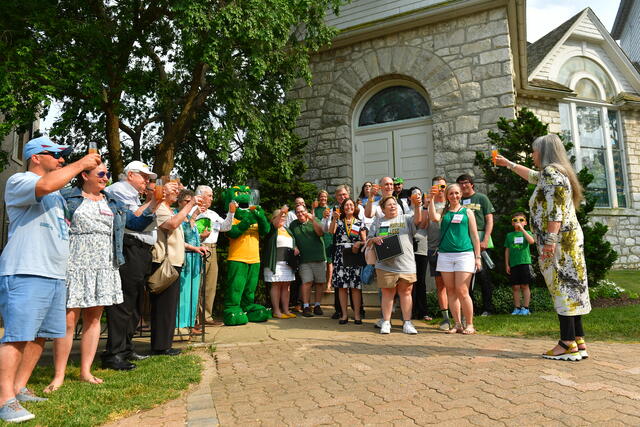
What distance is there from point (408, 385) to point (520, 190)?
656 cm

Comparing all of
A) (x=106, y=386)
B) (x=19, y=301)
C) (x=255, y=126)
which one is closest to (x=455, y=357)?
(x=106, y=386)

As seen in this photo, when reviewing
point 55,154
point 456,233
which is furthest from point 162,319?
point 456,233

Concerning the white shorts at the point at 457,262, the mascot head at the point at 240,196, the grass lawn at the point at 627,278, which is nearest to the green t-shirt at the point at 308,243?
the mascot head at the point at 240,196

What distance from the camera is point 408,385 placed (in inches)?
135

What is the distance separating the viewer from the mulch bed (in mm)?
7879

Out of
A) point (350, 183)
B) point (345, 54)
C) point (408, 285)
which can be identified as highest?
point (345, 54)

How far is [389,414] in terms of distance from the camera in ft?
9.32

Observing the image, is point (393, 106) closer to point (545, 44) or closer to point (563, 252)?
point (545, 44)

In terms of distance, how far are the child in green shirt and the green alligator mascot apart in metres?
3.93

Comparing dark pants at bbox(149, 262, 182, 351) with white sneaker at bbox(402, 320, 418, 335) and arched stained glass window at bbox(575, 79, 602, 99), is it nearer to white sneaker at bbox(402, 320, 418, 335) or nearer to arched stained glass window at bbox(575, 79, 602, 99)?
white sneaker at bbox(402, 320, 418, 335)

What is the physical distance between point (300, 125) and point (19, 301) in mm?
9604

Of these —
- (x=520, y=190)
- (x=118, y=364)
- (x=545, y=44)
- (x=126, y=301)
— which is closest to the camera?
(x=118, y=364)

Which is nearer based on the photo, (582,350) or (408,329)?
(582,350)

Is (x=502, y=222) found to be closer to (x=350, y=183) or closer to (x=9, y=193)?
(x=350, y=183)
